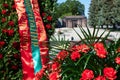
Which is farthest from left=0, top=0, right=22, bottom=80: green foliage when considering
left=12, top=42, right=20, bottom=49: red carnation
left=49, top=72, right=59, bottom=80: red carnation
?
left=49, top=72, right=59, bottom=80: red carnation

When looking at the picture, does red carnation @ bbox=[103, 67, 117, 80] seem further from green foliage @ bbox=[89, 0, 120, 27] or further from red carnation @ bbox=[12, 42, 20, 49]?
green foliage @ bbox=[89, 0, 120, 27]

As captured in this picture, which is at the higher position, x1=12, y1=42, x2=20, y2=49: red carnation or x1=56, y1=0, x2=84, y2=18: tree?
x1=12, y1=42, x2=20, y2=49: red carnation

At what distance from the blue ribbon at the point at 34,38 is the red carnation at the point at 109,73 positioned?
4774mm

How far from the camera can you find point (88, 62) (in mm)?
4539

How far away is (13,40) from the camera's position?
8430 mm

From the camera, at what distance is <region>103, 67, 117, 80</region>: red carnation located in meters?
4.34

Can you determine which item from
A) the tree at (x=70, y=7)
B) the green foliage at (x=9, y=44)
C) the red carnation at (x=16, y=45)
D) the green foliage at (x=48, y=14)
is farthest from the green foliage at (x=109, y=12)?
the tree at (x=70, y=7)

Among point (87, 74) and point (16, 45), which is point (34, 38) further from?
point (87, 74)

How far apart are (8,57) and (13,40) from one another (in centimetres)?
41

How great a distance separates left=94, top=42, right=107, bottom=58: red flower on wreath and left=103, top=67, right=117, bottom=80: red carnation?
218 mm

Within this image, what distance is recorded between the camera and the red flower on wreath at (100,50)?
4.55m

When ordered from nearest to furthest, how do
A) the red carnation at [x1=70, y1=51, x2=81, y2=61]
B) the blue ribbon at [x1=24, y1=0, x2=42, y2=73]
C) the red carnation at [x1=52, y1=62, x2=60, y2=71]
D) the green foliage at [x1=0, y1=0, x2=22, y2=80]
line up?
the red carnation at [x1=70, y1=51, x2=81, y2=61], the red carnation at [x1=52, y1=62, x2=60, y2=71], the green foliage at [x1=0, y1=0, x2=22, y2=80], the blue ribbon at [x1=24, y1=0, x2=42, y2=73]

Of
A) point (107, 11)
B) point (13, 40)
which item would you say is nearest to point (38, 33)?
point (13, 40)

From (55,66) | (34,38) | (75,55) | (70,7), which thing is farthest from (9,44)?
(70,7)
